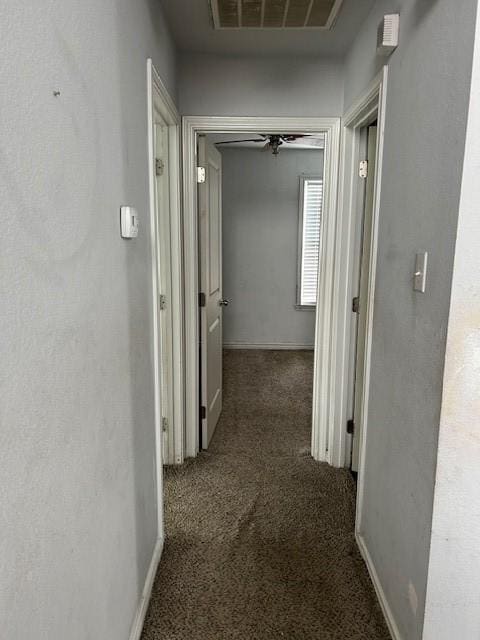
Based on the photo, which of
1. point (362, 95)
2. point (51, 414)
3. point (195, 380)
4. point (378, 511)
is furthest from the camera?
point (195, 380)

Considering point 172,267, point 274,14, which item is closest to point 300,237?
point 172,267

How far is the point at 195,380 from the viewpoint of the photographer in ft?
9.30

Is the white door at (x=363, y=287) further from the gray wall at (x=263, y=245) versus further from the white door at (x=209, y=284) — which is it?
the gray wall at (x=263, y=245)

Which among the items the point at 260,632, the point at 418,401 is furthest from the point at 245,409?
the point at 418,401

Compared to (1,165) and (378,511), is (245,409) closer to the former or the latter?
(378,511)

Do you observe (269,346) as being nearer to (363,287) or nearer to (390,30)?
(363,287)

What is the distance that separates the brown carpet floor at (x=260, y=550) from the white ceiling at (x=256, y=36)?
2.42 m

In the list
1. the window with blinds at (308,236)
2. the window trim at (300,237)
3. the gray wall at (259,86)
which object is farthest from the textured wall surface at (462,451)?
the window trim at (300,237)

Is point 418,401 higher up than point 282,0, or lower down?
lower down

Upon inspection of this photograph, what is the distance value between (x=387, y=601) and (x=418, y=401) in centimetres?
84

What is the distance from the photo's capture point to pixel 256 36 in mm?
2260

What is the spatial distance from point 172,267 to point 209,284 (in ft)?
1.43

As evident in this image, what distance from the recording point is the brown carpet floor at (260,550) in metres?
1.66

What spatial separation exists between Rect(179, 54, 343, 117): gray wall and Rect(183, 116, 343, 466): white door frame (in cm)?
6
